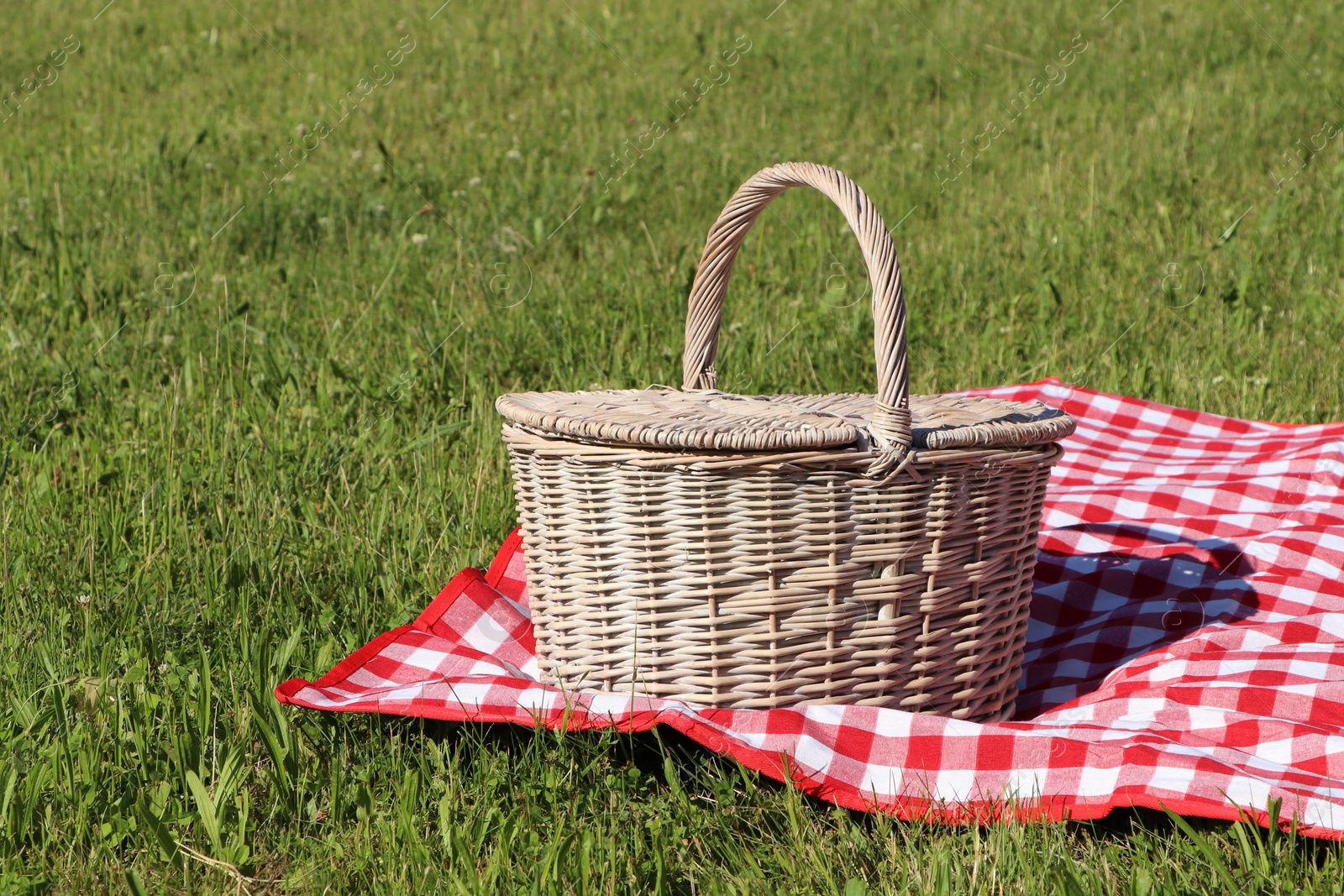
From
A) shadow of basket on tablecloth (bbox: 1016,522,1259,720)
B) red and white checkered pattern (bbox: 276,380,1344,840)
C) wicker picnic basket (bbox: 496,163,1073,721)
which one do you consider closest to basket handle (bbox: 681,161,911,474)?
wicker picnic basket (bbox: 496,163,1073,721)

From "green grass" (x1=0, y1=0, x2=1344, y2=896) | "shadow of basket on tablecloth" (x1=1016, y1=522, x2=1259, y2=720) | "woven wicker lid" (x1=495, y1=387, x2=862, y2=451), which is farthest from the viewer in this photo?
"shadow of basket on tablecloth" (x1=1016, y1=522, x2=1259, y2=720)

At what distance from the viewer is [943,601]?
183 cm

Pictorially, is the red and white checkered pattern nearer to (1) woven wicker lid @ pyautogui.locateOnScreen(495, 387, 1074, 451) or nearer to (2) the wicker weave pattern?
(2) the wicker weave pattern

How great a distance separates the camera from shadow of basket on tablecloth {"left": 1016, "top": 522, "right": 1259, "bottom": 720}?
2213 mm

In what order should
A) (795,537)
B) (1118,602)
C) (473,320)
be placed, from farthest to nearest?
(473,320)
(1118,602)
(795,537)

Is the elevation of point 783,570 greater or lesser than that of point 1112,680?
greater

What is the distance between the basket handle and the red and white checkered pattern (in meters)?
0.43

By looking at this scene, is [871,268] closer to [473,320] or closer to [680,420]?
[680,420]

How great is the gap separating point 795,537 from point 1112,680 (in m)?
0.74

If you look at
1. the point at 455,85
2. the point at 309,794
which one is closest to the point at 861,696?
the point at 309,794

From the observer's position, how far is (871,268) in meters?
1.75

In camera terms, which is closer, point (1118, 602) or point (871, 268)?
point (871, 268)

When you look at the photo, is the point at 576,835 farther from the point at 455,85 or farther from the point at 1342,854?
the point at 455,85

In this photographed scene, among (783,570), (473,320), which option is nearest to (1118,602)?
Answer: (783,570)
